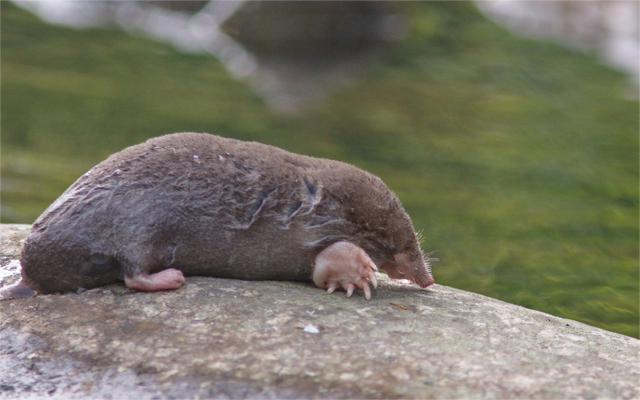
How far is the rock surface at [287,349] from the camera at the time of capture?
314 cm

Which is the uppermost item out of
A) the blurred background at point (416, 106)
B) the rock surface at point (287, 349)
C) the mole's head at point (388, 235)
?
the blurred background at point (416, 106)

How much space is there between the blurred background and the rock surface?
1960 millimetres

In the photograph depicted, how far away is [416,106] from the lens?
1062cm

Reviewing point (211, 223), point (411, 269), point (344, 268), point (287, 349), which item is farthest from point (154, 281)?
point (411, 269)

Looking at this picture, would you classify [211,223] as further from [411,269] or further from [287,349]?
[411,269]

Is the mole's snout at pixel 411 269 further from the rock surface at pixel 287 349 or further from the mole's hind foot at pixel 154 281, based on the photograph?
the mole's hind foot at pixel 154 281

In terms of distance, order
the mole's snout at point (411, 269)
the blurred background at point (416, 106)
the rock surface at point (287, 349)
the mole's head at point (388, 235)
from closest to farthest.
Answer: the rock surface at point (287, 349) → the mole's head at point (388, 235) → the mole's snout at point (411, 269) → the blurred background at point (416, 106)

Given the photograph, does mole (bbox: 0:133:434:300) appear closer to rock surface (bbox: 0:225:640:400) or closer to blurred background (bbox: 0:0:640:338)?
rock surface (bbox: 0:225:640:400)

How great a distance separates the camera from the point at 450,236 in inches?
268

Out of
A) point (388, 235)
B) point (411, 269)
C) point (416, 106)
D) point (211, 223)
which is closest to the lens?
point (211, 223)

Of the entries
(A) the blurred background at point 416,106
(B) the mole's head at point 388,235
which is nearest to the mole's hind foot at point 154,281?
(B) the mole's head at point 388,235

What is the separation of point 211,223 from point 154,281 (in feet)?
1.35

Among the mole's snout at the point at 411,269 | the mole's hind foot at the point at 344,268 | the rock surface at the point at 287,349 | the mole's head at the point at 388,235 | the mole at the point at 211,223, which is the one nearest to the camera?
the rock surface at the point at 287,349

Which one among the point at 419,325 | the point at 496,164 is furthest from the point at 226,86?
the point at 419,325
